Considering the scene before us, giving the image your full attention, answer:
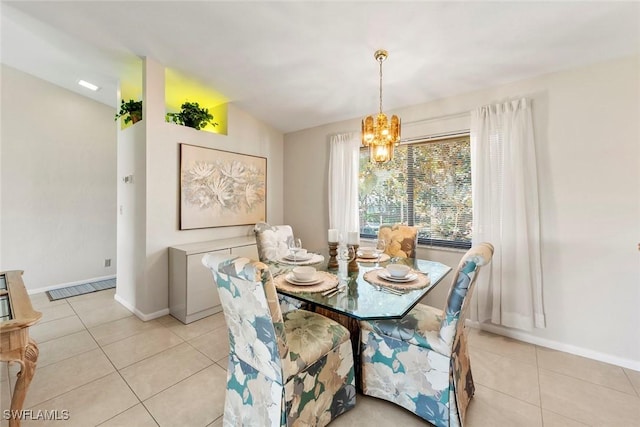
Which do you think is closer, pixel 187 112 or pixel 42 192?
pixel 187 112

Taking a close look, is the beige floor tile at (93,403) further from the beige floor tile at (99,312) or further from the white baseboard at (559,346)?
the white baseboard at (559,346)

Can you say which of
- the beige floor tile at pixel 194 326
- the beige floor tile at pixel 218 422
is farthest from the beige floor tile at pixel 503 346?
the beige floor tile at pixel 194 326

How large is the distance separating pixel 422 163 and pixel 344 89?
1203 millimetres

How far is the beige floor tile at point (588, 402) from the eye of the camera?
153 centimetres

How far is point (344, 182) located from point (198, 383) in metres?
2.57

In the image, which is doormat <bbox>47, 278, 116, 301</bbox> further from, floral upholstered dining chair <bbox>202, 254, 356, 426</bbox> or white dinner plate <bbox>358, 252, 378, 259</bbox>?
white dinner plate <bbox>358, 252, 378, 259</bbox>

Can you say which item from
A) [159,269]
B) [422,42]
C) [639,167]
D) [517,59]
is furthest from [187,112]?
[639,167]

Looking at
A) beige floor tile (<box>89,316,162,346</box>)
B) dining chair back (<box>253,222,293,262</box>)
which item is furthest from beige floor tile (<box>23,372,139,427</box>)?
dining chair back (<box>253,222,293,262</box>)

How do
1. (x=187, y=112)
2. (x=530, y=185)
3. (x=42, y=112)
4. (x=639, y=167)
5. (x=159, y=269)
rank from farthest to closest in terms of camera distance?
(x=42, y=112), (x=187, y=112), (x=159, y=269), (x=530, y=185), (x=639, y=167)

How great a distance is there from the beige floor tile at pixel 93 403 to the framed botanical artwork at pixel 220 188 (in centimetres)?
160

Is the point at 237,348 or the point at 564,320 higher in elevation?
the point at 237,348

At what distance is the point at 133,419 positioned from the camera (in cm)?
153

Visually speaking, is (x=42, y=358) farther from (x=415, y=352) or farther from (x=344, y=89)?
(x=344, y=89)

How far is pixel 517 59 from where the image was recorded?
2.11 metres
